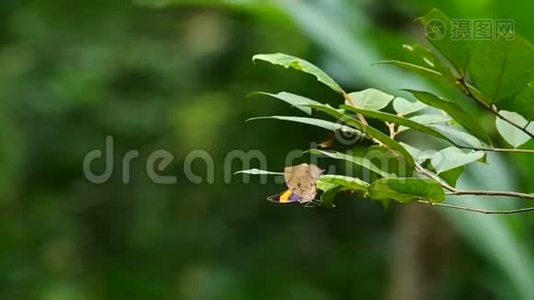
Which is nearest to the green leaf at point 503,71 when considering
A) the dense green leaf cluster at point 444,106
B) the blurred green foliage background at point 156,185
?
the dense green leaf cluster at point 444,106

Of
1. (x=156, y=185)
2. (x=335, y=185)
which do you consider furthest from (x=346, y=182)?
(x=156, y=185)

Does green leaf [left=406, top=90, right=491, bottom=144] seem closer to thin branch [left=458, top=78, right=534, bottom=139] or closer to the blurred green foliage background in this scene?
thin branch [left=458, top=78, right=534, bottom=139]

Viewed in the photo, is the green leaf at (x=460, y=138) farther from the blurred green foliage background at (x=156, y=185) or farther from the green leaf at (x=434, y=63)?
the blurred green foliage background at (x=156, y=185)

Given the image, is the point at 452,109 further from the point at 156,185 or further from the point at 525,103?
the point at 156,185

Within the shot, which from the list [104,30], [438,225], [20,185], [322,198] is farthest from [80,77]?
[322,198]

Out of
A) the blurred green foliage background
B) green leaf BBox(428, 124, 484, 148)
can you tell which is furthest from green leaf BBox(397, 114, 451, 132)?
the blurred green foliage background

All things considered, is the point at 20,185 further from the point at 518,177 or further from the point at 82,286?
the point at 518,177
